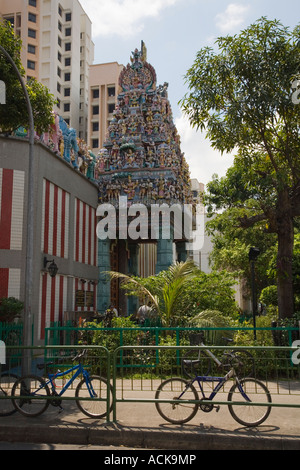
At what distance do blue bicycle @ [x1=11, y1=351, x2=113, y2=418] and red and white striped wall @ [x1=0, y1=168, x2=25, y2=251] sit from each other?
10.8 metres

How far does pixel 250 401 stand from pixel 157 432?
1592mm

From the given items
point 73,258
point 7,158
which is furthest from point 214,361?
point 73,258

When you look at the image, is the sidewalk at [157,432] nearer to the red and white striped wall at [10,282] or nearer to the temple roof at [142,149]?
the red and white striped wall at [10,282]

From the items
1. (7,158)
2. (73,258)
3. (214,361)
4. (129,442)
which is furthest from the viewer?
(73,258)

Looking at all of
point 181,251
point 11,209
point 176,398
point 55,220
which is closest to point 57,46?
point 181,251

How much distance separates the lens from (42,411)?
8000 mm

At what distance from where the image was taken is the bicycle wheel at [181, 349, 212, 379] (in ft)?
26.3

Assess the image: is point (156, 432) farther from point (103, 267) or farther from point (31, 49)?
point (31, 49)

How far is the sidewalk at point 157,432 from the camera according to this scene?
6.69 m

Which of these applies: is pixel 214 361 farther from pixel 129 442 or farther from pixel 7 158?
pixel 7 158

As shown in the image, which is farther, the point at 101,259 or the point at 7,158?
the point at 101,259

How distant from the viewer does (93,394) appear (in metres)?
7.88
